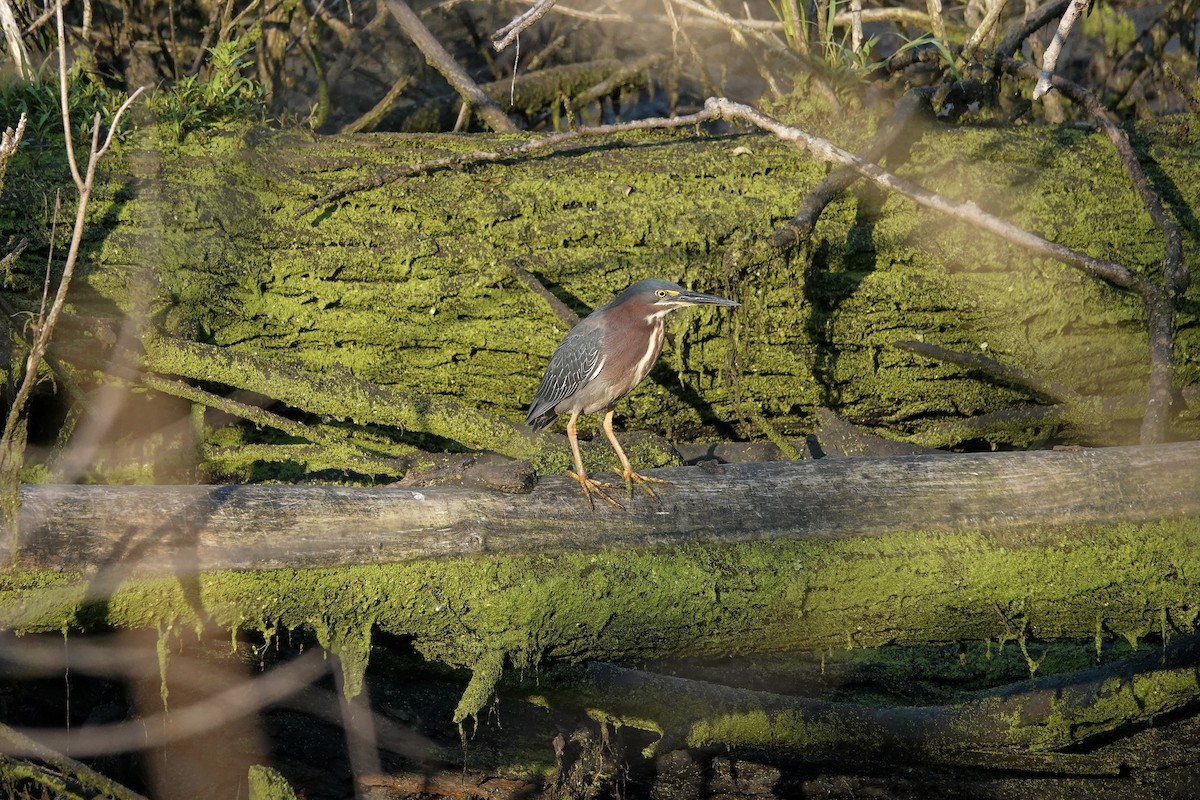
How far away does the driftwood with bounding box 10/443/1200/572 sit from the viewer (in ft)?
8.65

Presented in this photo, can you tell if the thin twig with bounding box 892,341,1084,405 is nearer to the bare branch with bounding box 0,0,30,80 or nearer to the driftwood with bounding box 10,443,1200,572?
the driftwood with bounding box 10,443,1200,572

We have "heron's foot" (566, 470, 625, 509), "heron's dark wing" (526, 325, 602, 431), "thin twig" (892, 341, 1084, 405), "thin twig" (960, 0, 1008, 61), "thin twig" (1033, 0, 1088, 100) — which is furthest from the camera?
"thin twig" (960, 0, 1008, 61)

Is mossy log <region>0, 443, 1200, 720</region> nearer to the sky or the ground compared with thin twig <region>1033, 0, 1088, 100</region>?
nearer to the ground

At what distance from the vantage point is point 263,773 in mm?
2939

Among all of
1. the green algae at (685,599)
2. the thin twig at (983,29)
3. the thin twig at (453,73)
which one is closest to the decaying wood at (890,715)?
the green algae at (685,599)

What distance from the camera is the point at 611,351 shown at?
3.67 m

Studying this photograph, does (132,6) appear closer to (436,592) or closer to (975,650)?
(436,592)

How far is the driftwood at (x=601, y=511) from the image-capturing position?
2.64m

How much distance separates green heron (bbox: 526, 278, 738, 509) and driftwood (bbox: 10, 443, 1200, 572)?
25.3 inches

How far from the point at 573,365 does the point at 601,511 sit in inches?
33.5

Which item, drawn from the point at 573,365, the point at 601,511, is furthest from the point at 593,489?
the point at 573,365

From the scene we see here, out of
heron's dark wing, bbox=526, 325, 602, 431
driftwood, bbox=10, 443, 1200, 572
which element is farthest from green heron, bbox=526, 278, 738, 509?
driftwood, bbox=10, 443, 1200, 572

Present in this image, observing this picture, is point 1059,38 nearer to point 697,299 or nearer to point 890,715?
point 697,299

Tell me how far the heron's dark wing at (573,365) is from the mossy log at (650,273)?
23 centimetres
